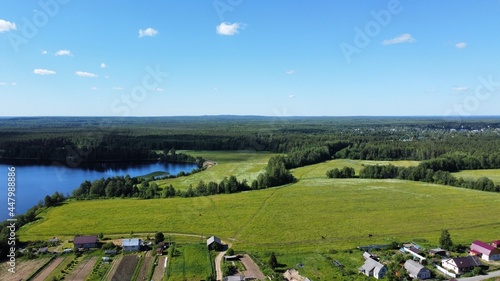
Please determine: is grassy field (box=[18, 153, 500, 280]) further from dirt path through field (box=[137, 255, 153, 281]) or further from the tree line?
dirt path through field (box=[137, 255, 153, 281])

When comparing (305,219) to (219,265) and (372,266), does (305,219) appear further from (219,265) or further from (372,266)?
(219,265)

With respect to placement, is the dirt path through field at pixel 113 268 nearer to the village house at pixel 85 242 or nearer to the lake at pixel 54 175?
the village house at pixel 85 242

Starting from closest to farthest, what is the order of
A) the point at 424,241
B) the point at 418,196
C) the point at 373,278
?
the point at 373,278, the point at 424,241, the point at 418,196

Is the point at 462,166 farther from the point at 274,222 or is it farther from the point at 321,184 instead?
the point at 274,222

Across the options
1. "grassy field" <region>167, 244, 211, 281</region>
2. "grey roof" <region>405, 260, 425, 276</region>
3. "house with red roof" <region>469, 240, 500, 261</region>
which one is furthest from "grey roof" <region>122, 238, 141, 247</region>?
"house with red roof" <region>469, 240, 500, 261</region>

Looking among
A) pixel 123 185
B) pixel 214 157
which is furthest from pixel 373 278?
pixel 214 157

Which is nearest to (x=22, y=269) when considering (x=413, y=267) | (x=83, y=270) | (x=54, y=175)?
(x=83, y=270)
